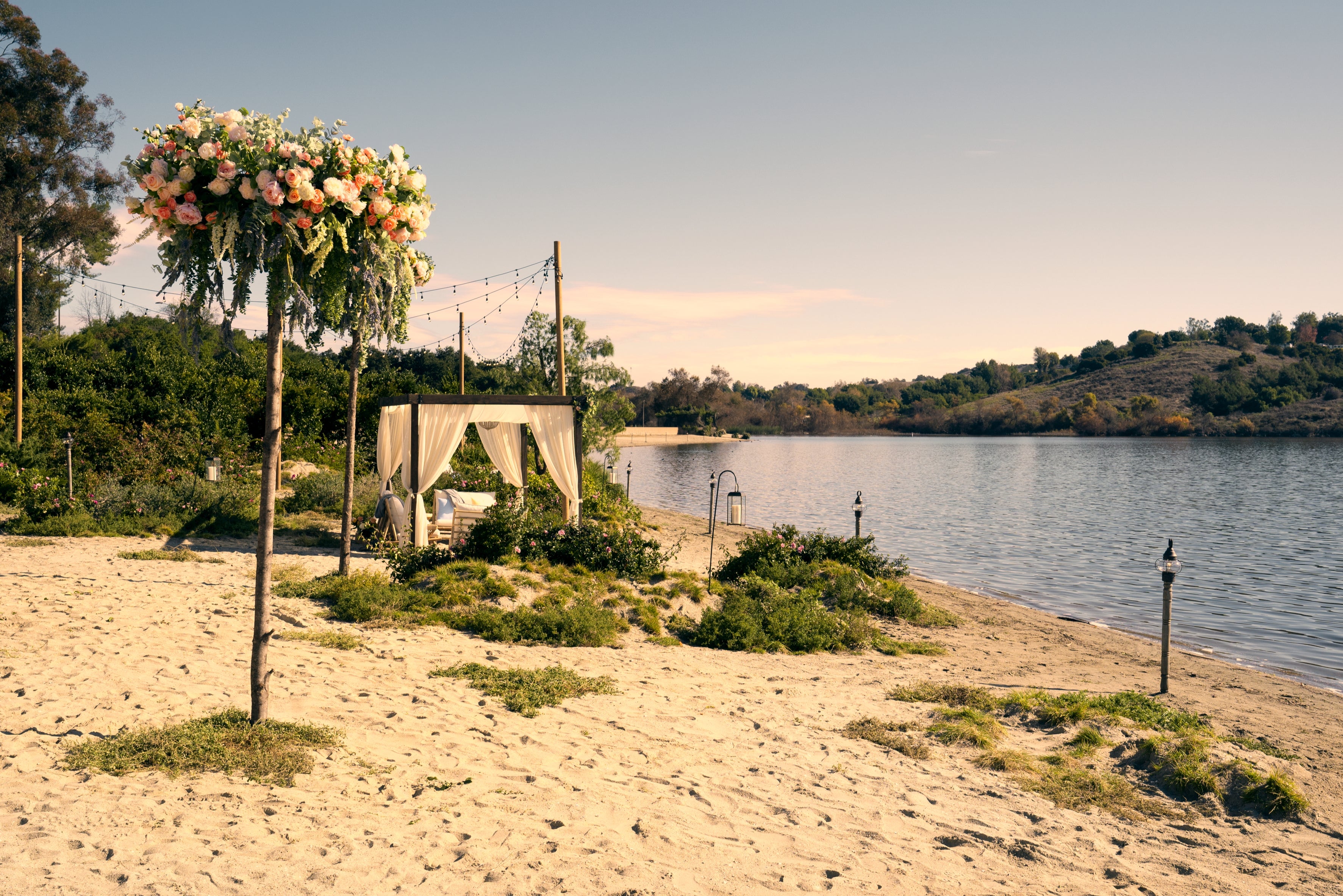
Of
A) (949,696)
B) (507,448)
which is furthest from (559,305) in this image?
(949,696)

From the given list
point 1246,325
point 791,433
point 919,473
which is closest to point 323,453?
point 919,473

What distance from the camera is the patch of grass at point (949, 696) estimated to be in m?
7.56

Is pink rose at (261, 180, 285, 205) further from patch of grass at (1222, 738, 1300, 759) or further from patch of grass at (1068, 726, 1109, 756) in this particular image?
patch of grass at (1222, 738, 1300, 759)

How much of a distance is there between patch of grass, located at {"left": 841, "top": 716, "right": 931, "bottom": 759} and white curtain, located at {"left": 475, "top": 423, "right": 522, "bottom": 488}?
10.6m

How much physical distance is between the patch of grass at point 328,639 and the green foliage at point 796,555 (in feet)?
A: 20.6

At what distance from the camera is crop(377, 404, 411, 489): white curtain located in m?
15.3

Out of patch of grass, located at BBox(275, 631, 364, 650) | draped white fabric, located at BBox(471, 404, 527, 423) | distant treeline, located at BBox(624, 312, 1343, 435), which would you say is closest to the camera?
patch of grass, located at BBox(275, 631, 364, 650)

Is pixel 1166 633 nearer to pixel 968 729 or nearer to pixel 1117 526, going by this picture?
pixel 968 729

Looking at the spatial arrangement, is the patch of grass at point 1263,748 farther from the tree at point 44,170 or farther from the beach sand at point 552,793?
A: the tree at point 44,170

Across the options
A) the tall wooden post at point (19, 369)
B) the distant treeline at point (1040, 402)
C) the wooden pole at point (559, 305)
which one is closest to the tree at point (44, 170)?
the tall wooden post at point (19, 369)

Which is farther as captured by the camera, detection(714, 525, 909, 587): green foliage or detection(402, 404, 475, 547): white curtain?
detection(402, 404, 475, 547): white curtain

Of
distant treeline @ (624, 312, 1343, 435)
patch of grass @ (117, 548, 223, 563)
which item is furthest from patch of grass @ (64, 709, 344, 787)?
distant treeline @ (624, 312, 1343, 435)

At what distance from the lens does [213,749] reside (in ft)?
16.2

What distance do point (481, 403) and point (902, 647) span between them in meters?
8.22
